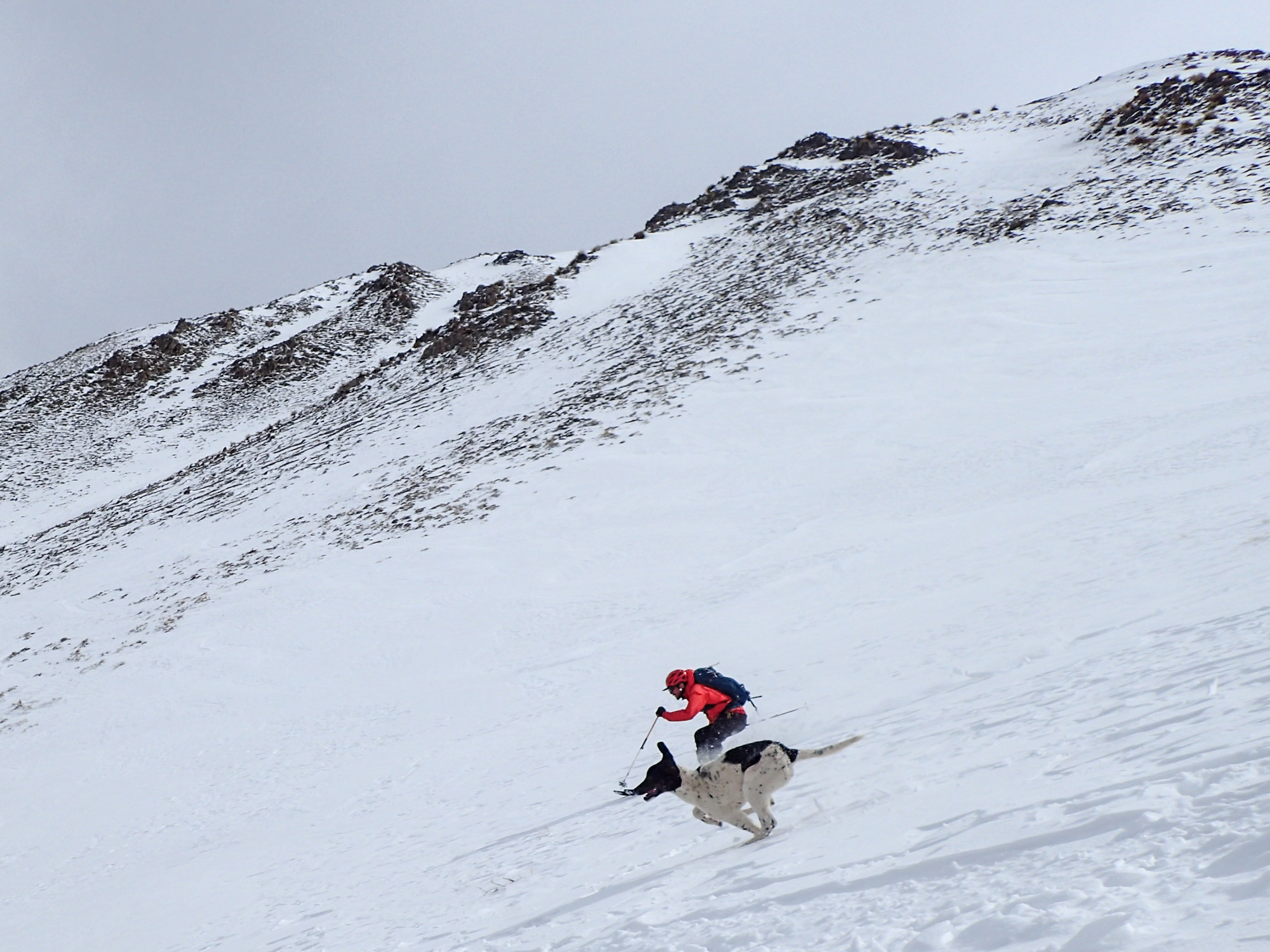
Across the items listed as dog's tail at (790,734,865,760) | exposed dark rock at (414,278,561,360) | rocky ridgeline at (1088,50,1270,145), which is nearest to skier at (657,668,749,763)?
dog's tail at (790,734,865,760)

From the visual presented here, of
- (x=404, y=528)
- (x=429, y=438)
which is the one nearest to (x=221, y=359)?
(x=429, y=438)

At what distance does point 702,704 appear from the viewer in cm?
676

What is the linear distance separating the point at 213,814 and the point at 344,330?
161ft

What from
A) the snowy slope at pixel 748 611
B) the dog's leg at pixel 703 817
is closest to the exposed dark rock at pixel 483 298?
the snowy slope at pixel 748 611

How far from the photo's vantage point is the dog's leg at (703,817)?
582cm

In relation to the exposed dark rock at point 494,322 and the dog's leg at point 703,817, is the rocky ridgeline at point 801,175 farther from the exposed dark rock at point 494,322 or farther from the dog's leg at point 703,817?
the dog's leg at point 703,817

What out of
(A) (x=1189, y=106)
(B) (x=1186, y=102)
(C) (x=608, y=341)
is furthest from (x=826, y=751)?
(B) (x=1186, y=102)

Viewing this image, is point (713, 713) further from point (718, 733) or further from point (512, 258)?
point (512, 258)

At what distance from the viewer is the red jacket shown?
6641 mm

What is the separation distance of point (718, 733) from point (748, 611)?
5.14 metres

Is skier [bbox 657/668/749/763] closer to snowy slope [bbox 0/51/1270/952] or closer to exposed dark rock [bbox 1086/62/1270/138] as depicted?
snowy slope [bbox 0/51/1270/952]

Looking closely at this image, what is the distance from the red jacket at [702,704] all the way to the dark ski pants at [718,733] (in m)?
0.04

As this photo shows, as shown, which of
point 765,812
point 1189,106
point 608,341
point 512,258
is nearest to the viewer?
point 765,812

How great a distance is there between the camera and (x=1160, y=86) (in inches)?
1467
